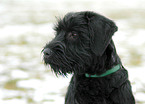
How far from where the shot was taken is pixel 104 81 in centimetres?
294

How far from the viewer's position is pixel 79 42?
2941 mm

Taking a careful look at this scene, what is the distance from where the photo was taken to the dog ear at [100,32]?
286 cm

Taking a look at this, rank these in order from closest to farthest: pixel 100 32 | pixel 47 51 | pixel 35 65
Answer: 1. pixel 47 51
2. pixel 100 32
3. pixel 35 65

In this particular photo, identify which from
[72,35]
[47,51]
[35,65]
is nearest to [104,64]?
[72,35]

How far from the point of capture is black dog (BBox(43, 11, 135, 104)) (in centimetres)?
290

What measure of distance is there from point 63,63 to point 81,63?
0.75 feet

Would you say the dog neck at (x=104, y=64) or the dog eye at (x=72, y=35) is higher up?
the dog eye at (x=72, y=35)

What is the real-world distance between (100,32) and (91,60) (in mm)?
364

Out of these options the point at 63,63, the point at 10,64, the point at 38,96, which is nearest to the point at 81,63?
the point at 63,63

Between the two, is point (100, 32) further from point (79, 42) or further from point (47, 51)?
point (47, 51)

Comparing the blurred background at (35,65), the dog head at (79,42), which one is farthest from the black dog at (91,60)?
the blurred background at (35,65)

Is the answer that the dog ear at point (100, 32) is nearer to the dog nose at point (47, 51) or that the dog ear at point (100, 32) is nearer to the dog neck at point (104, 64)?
the dog neck at point (104, 64)

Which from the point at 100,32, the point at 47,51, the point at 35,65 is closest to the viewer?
the point at 47,51

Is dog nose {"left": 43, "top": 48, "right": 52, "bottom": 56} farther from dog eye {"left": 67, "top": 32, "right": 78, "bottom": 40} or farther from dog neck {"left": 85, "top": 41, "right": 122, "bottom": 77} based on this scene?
dog neck {"left": 85, "top": 41, "right": 122, "bottom": 77}
